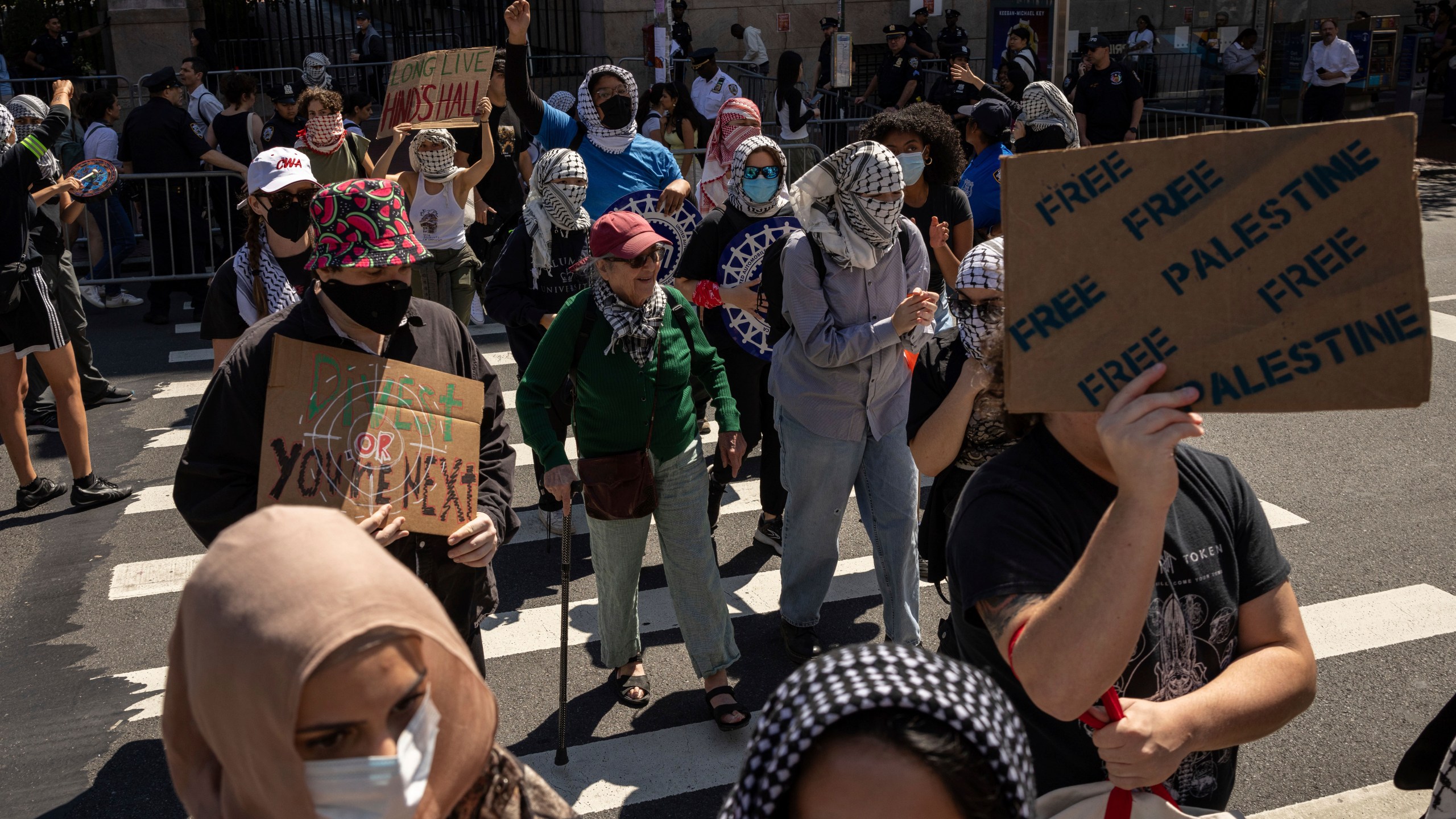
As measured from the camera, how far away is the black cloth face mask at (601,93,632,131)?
306 inches

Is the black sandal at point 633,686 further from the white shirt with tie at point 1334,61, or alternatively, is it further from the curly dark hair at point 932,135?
the white shirt with tie at point 1334,61

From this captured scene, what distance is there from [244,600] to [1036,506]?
1.40 metres

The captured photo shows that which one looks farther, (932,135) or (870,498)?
(932,135)

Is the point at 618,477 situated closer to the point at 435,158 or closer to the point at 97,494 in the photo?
the point at 97,494

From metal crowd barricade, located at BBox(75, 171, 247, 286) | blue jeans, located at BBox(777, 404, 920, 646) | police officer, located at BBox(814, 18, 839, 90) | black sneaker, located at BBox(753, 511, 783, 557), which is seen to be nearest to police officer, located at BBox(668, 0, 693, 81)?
police officer, located at BBox(814, 18, 839, 90)

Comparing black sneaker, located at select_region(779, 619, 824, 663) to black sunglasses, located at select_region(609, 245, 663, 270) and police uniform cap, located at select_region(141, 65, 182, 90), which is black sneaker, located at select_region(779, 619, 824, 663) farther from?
police uniform cap, located at select_region(141, 65, 182, 90)

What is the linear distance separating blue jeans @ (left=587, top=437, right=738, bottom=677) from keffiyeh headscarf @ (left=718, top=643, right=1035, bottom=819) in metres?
3.04

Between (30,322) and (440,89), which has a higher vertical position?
(440,89)

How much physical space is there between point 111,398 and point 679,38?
1348cm

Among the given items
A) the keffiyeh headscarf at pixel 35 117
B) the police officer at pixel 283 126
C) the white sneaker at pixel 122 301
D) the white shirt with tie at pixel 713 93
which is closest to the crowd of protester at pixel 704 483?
the keffiyeh headscarf at pixel 35 117

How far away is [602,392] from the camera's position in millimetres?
4598

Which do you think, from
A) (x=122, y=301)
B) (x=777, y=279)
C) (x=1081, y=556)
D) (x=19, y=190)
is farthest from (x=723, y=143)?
(x=122, y=301)

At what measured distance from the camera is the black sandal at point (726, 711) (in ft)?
15.6

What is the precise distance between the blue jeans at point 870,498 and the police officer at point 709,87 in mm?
10766
